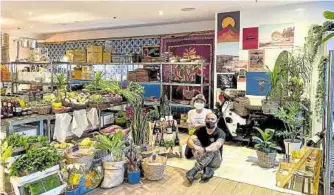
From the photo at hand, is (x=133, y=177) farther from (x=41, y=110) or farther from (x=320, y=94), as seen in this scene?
(x=320, y=94)

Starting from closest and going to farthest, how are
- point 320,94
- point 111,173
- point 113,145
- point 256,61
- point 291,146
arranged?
point 111,173 < point 113,145 < point 291,146 < point 320,94 < point 256,61

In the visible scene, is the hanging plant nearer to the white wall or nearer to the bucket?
the white wall

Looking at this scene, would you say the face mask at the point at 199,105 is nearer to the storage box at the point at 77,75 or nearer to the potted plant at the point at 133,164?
the potted plant at the point at 133,164

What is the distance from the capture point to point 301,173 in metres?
3.79

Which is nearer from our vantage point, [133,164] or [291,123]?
[133,164]

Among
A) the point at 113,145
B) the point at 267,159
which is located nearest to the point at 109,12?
the point at 113,145

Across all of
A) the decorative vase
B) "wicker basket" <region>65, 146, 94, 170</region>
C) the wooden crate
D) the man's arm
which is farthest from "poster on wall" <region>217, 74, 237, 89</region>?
"wicker basket" <region>65, 146, 94, 170</region>

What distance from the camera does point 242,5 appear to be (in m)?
5.39

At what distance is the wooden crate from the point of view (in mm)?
3547

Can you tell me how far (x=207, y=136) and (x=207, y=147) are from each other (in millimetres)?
234

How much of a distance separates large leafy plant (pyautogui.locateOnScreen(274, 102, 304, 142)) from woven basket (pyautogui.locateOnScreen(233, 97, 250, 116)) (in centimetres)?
75

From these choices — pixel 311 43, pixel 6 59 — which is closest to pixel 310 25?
pixel 311 43

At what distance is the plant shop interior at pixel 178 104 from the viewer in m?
3.40

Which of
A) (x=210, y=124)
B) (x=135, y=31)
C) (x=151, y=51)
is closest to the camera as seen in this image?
(x=210, y=124)
